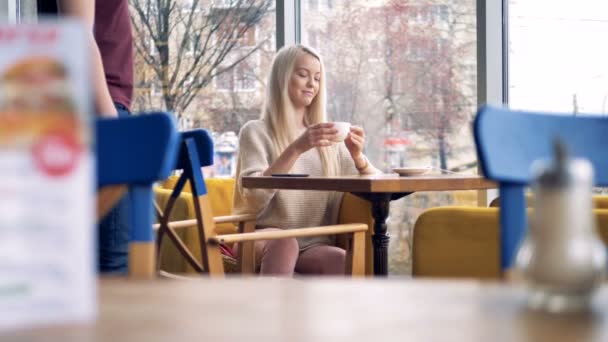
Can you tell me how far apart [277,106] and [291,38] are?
6.07 feet

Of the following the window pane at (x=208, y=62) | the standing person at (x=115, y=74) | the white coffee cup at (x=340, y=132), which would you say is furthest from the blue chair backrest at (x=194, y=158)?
the window pane at (x=208, y=62)

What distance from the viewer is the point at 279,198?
3.74m

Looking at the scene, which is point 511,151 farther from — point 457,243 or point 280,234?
point 280,234

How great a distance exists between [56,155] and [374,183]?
7.50ft

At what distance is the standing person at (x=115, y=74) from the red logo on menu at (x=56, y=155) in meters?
1.12

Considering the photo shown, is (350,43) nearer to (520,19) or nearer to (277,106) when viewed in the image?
(520,19)

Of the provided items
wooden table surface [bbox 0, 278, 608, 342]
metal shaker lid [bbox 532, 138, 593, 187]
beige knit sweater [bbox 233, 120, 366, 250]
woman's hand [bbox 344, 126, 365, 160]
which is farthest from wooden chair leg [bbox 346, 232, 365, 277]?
metal shaker lid [bbox 532, 138, 593, 187]

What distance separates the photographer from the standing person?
68.9 inches

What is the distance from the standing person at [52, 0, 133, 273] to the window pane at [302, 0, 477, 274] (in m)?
2.93

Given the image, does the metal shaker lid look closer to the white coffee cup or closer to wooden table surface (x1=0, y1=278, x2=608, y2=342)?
wooden table surface (x1=0, y1=278, x2=608, y2=342)

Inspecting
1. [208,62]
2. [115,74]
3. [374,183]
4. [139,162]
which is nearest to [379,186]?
[374,183]

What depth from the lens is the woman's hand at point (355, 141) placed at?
3430mm

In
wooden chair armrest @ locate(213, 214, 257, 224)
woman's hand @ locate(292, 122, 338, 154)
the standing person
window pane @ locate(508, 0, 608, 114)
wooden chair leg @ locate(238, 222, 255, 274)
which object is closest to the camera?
the standing person

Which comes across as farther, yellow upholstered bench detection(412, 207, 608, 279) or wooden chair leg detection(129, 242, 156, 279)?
yellow upholstered bench detection(412, 207, 608, 279)
